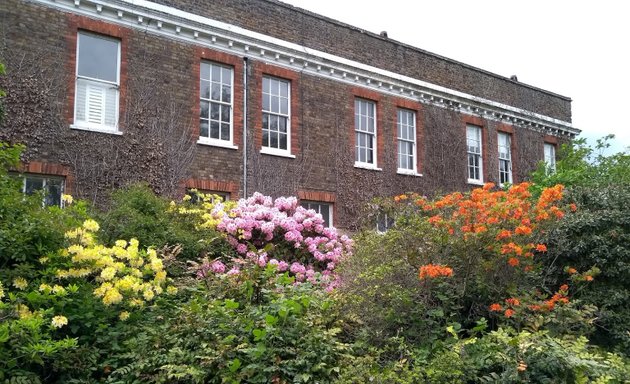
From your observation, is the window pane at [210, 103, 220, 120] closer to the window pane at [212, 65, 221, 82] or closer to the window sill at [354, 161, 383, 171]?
the window pane at [212, 65, 221, 82]

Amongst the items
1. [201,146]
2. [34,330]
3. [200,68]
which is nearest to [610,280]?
[34,330]

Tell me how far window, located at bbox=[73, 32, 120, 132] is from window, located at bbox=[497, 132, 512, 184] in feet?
48.1

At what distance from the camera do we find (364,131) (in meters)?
17.7

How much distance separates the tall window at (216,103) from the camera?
14.3 meters

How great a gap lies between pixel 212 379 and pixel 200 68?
34.0 ft

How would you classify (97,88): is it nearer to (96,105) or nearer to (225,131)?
(96,105)

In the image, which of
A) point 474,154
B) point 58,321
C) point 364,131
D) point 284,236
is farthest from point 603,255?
point 474,154

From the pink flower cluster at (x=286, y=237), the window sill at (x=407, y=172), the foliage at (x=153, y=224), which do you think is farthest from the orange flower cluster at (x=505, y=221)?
the window sill at (x=407, y=172)

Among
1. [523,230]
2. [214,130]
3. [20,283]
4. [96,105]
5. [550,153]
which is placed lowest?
[20,283]

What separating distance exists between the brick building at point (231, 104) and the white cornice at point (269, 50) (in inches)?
1.5

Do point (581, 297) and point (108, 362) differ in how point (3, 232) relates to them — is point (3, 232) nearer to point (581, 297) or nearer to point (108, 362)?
point (108, 362)

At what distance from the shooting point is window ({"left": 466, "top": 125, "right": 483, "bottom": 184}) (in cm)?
2112

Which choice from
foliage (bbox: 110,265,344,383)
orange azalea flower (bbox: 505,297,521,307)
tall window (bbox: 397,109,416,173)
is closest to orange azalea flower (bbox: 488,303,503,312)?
orange azalea flower (bbox: 505,297,521,307)

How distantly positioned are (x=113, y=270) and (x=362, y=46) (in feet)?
44.7
